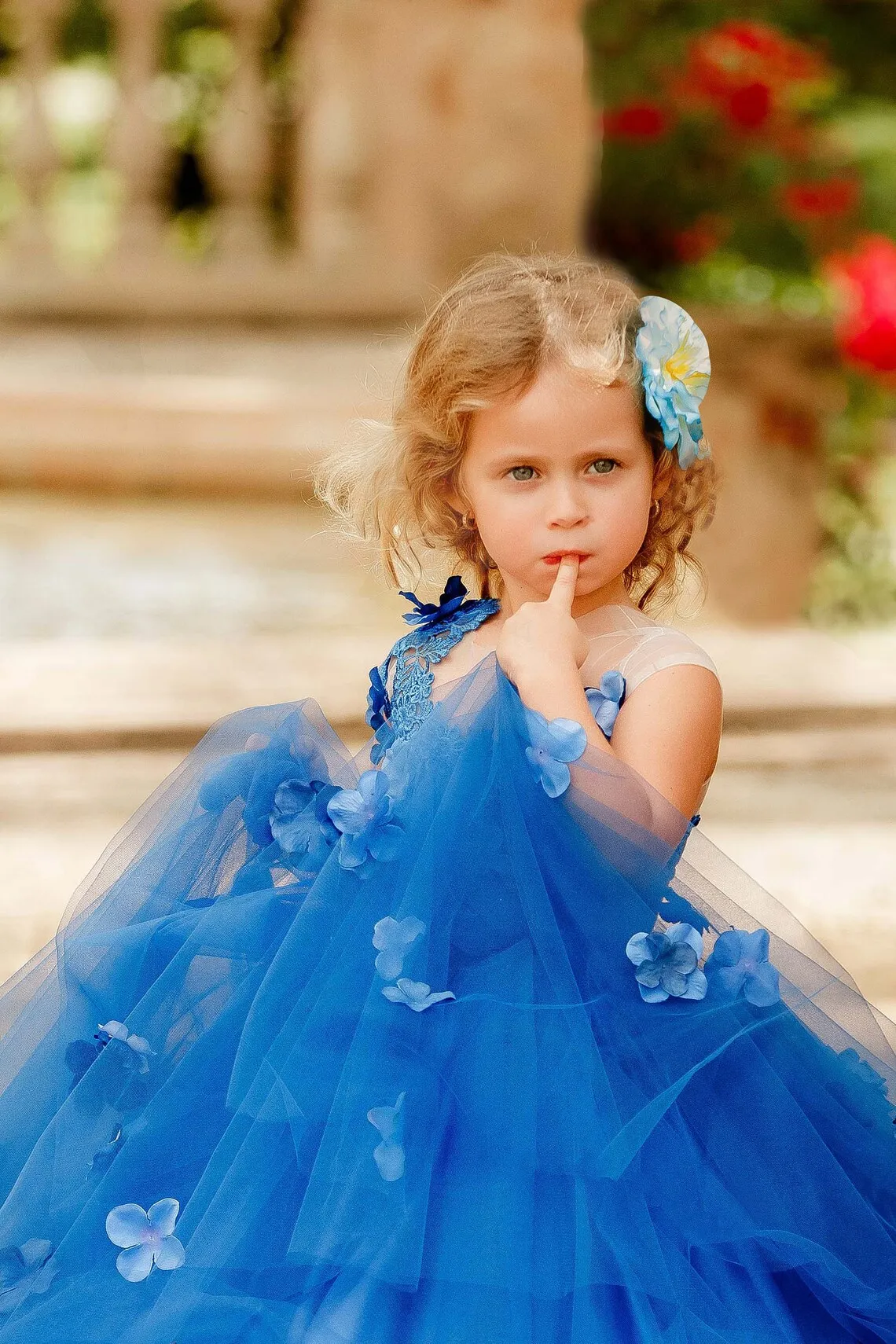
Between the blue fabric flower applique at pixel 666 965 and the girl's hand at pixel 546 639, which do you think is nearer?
the blue fabric flower applique at pixel 666 965

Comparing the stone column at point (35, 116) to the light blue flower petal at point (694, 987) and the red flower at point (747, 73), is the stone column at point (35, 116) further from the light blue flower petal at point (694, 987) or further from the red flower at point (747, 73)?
the light blue flower petal at point (694, 987)

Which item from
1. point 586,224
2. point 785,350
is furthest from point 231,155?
point 785,350

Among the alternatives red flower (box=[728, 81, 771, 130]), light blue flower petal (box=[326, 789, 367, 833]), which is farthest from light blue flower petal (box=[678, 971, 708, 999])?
red flower (box=[728, 81, 771, 130])

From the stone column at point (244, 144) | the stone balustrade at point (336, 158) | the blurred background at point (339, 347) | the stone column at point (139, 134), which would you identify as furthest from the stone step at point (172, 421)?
the stone column at point (244, 144)

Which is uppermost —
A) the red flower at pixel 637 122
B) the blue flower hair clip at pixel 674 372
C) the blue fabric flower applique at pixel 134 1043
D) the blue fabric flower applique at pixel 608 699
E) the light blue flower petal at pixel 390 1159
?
the blue flower hair clip at pixel 674 372

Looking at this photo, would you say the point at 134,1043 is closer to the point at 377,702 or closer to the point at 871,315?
the point at 377,702

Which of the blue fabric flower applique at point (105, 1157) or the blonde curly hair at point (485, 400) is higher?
the blonde curly hair at point (485, 400)

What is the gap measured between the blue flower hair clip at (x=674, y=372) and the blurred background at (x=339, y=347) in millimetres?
533

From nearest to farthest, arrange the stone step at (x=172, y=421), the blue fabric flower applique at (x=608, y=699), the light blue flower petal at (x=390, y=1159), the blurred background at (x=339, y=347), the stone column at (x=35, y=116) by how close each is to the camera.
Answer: the light blue flower petal at (x=390, y=1159) → the blue fabric flower applique at (x=608, y=699) → the blurred background at (x=339, y=347) → the stone step at (x=172, y=421) → the stone column at (x=35, y=116)

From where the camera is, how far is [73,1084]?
1.32 metres

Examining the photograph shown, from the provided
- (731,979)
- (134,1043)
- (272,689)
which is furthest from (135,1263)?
(272,689)

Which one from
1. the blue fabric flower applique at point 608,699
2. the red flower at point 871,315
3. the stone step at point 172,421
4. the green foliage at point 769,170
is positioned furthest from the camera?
the stone step at point 172,421

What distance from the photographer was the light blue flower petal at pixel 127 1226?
3.85 feet

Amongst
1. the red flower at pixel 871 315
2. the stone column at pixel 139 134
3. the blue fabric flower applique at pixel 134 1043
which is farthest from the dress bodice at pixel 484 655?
the stone column at pixel 139 134
